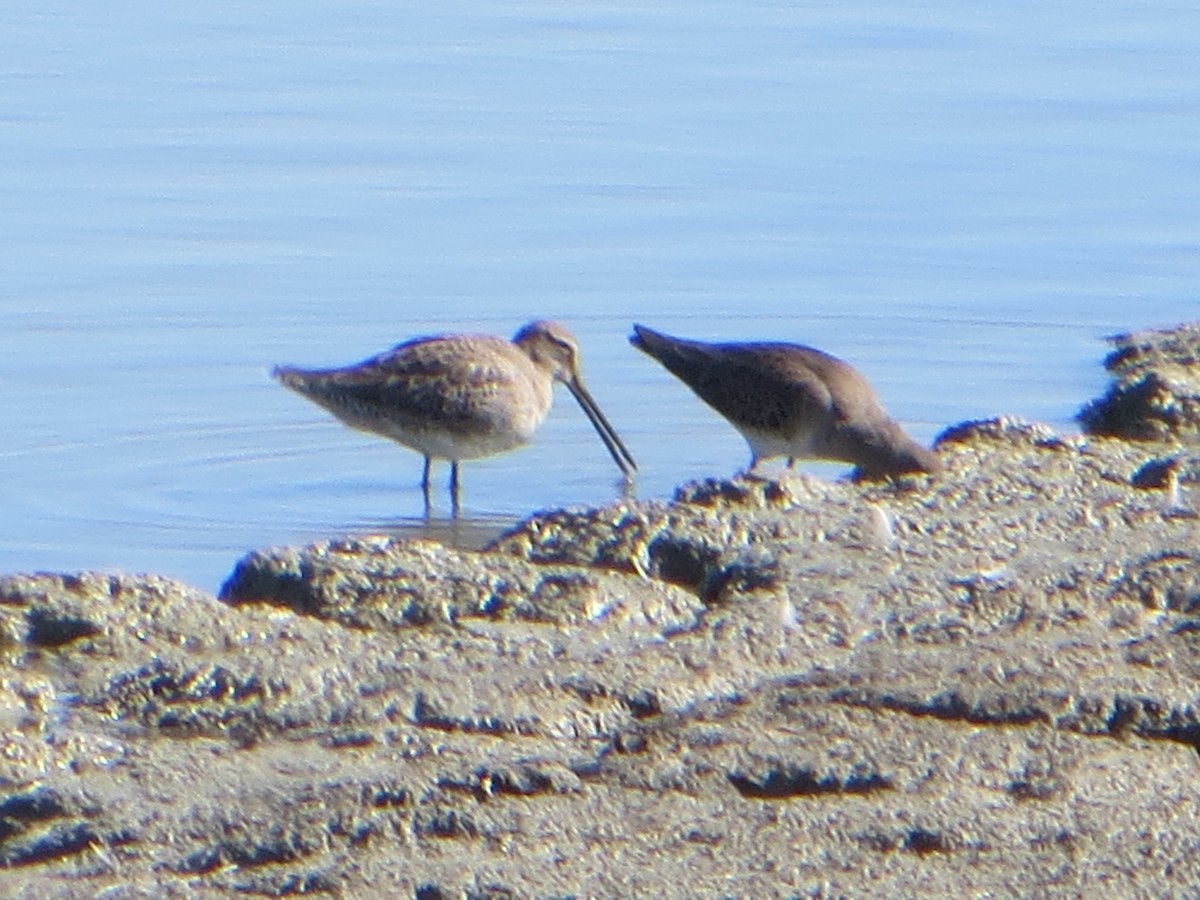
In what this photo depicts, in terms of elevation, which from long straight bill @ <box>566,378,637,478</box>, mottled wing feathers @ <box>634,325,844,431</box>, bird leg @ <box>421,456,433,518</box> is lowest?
bird leg @ <box>421,456,433,518</box>

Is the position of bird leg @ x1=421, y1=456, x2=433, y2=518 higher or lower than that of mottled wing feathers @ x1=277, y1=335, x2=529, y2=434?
lower

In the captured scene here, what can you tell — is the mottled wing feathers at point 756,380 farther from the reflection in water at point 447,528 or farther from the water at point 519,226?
the reflection in water at point 447,528

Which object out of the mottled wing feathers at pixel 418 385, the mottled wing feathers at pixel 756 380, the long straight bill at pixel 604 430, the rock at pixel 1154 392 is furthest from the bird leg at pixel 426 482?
the rock at pixel 1154 392

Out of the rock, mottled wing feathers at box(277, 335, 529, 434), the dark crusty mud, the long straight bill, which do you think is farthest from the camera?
the long straight bill

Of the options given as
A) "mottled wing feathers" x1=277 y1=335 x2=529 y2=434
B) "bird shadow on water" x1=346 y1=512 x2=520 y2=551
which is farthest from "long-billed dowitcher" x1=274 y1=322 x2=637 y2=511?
"bird shadow on water" x1=346 y1=512 x2=520 y2=551

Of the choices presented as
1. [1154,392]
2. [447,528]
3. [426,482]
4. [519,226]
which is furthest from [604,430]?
[519,226]

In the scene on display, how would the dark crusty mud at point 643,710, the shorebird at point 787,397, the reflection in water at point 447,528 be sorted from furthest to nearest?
the shorebird at point 787,397
the reflection in water at point 447,528
the dark crusty mud at point 643,710

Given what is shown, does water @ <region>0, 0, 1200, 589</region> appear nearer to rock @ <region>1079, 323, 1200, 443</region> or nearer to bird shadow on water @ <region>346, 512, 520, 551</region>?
bird shadow on water @ <region>346, 512, 520, 551</region>

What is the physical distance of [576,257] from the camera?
10.1 metres

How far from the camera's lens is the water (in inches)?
316

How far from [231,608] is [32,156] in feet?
25.1

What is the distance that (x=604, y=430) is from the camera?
809cm

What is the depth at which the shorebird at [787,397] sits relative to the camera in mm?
7336

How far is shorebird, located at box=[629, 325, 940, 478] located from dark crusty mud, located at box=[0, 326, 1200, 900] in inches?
94.6
